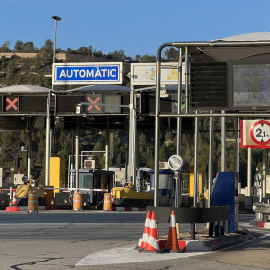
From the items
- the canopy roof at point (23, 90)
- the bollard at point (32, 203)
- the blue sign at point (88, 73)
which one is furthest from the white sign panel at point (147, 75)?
the bollard at point (32, 203)

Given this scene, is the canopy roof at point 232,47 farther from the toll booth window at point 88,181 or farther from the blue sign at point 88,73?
the blue sign at point 88,73

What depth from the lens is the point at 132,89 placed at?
1983 inches

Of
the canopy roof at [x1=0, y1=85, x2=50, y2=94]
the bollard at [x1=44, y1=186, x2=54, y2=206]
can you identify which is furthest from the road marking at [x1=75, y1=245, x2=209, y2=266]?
the canopy roof at [x1=0, y1=85, x2=50, y2=94]

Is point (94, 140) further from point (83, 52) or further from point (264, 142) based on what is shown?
point (264, 142)

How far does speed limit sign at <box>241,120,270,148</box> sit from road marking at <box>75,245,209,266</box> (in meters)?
31.7

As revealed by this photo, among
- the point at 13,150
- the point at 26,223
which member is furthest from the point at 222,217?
the point at 13,150

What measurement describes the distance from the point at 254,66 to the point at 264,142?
102ft

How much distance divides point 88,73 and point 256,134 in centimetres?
1384

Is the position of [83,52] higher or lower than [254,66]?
higher

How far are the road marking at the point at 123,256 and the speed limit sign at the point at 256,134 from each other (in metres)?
31.7

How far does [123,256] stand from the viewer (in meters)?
15.4

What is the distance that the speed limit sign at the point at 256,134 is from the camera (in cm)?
4778

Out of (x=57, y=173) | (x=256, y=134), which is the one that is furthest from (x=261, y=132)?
(x=57, y=173)

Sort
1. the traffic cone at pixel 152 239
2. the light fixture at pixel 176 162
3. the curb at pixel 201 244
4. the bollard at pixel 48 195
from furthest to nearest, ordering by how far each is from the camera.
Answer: the bollard at pixel 48 195
the light fixture at pixel 176 162
the curb at pixel 201 244
the traffic cone at pixel 152 239
